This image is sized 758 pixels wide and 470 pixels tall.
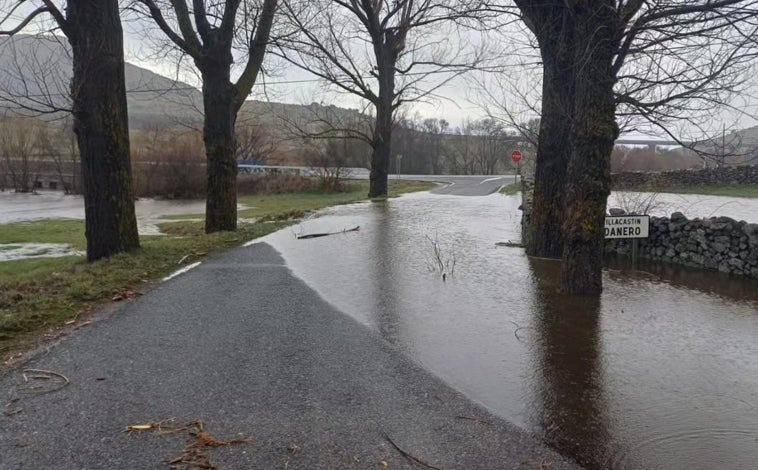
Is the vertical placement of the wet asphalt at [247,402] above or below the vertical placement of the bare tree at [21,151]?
below

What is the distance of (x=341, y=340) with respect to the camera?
5508 millimetres

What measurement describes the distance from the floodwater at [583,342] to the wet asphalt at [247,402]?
385 millimetres

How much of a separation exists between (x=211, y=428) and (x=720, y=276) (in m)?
8.25

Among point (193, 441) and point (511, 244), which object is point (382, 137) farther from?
point (193, 441)

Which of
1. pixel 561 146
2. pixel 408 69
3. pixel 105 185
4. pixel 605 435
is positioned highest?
pixel 408 69

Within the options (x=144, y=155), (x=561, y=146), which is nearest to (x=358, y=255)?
(x=561, y=146)

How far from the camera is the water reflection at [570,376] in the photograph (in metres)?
3.64

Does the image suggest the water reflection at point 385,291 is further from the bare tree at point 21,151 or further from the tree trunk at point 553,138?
the bare tree at point 21,151

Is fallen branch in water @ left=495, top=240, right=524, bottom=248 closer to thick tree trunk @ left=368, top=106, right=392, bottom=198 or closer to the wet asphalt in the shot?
the wet asphalt

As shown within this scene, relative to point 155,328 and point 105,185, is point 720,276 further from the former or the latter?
point 105,185

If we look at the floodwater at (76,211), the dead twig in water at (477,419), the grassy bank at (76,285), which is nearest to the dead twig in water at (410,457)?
the dead twig in water at (477,419)

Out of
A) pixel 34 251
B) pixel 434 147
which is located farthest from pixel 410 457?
pixel 434 147

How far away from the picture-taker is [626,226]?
28.8ft

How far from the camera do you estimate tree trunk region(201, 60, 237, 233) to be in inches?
502
